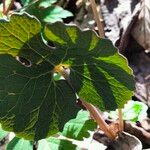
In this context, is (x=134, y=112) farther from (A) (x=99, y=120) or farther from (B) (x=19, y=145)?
(B) (x=19, y=145)

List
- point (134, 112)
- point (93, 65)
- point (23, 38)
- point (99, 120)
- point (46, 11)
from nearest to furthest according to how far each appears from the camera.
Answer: point (23, 38) < point (93, 65) < point (99, 120) < point (134, 112) < point (46, 11)

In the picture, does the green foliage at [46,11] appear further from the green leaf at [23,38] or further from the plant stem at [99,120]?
the green leaf at [23,38]

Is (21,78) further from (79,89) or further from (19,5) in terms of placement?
(19,5)

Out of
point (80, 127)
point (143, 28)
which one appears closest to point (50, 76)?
point (80, 127)

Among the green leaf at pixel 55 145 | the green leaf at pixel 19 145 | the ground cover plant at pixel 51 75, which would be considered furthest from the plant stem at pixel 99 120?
the green leaf at pixel 19 145

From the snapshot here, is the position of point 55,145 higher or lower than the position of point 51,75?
lower

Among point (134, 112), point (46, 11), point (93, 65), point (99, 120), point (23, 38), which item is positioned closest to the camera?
point (23, 38)

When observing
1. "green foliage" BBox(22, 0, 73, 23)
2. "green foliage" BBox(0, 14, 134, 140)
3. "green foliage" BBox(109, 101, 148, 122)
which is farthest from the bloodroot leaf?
"green foliage" BBox(22, 0, 73, 23)
